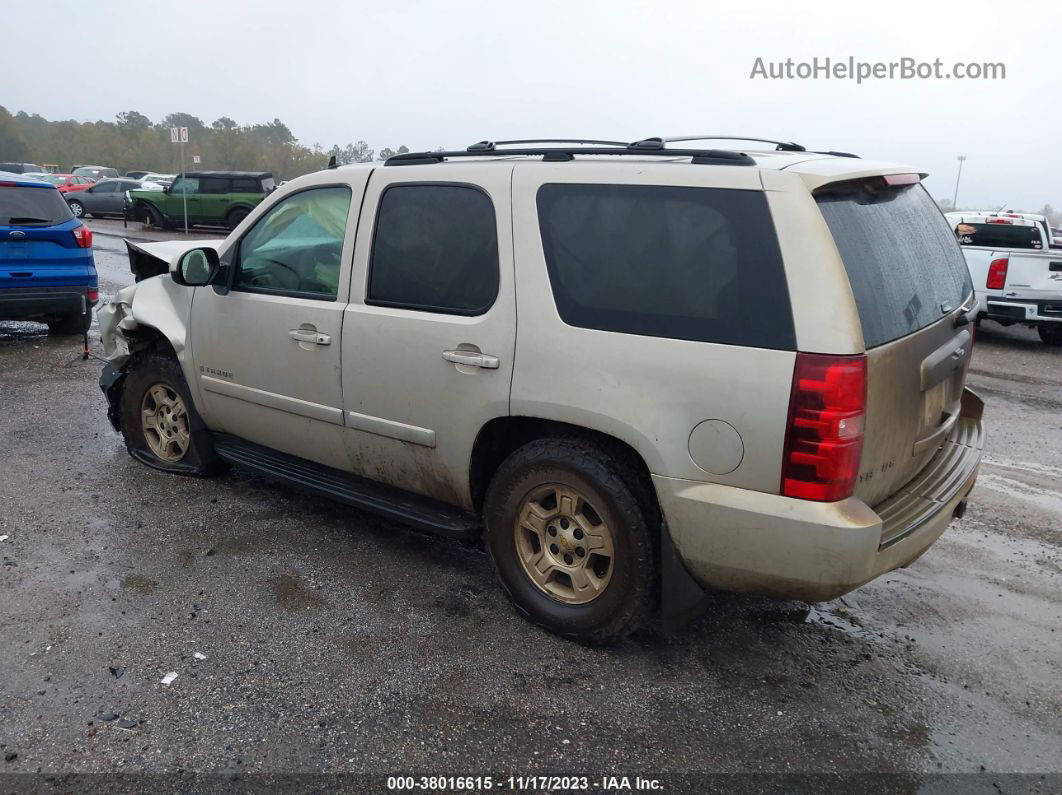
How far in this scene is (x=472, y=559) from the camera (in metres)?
4.22

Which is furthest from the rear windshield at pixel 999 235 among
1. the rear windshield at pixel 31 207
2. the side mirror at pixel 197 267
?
the rear windshield at pixel 31 207

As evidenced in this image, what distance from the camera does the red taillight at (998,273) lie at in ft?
36.8

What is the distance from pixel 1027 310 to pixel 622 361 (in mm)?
10110

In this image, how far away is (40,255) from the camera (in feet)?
28.1

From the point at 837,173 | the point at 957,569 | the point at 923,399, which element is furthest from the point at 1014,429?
the point at 837,173

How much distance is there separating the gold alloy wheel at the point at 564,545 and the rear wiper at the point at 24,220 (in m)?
7.43

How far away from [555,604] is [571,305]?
3.96ft

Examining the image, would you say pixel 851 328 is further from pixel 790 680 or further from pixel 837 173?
pixel 790 680

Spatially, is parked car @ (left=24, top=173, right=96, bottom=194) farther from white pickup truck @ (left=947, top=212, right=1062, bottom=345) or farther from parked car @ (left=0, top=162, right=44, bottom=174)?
white pickup truck @ (left=947, top=212, right=1062, bottom=345)

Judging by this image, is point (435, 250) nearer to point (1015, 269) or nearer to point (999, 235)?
point (1015, 269)

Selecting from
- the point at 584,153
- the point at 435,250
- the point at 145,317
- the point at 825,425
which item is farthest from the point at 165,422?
the point at 825,425

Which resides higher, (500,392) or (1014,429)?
(500,392)

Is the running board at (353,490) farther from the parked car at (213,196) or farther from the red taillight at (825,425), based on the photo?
the parked car at (213,196)

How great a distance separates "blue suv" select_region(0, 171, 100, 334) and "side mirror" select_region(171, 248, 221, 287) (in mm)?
5105
